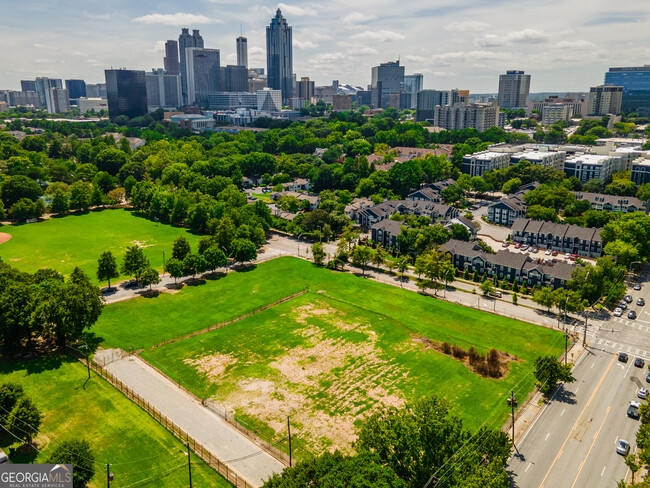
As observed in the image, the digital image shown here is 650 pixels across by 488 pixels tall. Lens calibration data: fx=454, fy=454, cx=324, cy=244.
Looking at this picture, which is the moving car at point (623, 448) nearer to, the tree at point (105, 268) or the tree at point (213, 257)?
the tree at point (213, 257)

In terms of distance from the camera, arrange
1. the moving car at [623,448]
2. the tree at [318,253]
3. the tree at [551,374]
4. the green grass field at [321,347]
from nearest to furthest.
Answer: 1. the moving car at [623,448]
2. the green grass field at [321,347]
3. the tree at [551,374]
4. the tree at [318,253]

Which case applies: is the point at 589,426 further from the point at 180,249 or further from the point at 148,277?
the point at 180,249

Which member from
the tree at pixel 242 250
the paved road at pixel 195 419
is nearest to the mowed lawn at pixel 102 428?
the paved road at pixel 195 419

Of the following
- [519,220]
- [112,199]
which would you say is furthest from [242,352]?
[112,199]

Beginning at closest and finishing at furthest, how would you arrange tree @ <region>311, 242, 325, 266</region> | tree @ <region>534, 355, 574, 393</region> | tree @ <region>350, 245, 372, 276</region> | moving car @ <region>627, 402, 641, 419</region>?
moving car @ <region>627, 402, 641, 419</region>
tree @ <region>534, 355, 574, 393</region>
tree @ <region>350, 245, 372, 276</region>
tree @ <region>311, 242, 325, 266</region>

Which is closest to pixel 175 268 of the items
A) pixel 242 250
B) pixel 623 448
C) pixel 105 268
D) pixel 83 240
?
pixel 105 268

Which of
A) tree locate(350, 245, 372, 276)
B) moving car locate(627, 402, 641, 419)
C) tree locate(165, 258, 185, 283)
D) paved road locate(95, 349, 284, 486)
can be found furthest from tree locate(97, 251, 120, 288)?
moving car locate(627, 402, 641, 419)

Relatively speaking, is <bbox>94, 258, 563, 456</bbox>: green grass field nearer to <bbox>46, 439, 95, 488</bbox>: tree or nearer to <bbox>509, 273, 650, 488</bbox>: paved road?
<bbox>509, 273, 650, 488</bbox>: paved road

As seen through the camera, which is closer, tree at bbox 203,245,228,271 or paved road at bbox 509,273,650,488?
paved road at bbox 509,273,650,488
